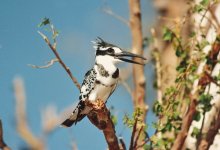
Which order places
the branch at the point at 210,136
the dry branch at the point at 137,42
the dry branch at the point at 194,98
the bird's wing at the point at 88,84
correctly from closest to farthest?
the bird's wing at the point at 88,84, the dry branch at the point at 194,98, the branch at the point at 210,136, the dry branch at the point at 137,42

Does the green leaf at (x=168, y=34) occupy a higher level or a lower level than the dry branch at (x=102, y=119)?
higher

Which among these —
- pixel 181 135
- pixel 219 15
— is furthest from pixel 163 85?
pixel 181 135

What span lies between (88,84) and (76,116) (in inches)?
8.9

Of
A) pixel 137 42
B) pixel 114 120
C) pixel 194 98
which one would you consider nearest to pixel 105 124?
pixel 114 120

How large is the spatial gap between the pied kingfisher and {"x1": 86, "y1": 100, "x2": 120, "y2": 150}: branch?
115mm

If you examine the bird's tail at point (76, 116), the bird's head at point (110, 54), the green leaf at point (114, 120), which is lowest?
the bird's tail at point (76, 116)

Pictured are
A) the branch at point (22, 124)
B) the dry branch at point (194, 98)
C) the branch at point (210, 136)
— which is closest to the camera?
the branch at point (22, 124)

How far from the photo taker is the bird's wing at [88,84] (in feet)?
9.23

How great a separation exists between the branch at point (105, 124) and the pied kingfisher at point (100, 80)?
115 mm

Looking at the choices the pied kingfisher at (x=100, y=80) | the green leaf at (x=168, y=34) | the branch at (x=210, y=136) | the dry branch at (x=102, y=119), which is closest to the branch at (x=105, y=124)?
the dry branch at (x=102, y=119)

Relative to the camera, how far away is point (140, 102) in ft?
13.4

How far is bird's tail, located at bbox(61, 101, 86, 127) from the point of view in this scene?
111 inches

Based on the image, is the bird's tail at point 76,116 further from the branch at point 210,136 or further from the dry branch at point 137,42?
the dry branch at point 137,42

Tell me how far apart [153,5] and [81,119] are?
3.68 metres
